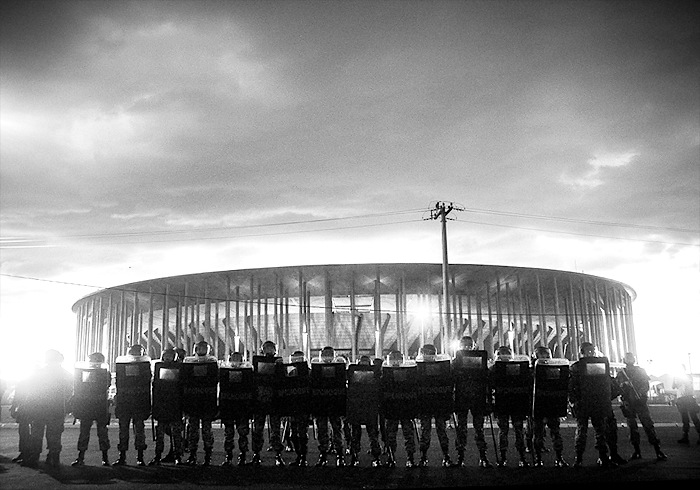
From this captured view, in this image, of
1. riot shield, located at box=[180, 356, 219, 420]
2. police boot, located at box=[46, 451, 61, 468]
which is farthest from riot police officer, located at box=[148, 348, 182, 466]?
police boot, located at box=[46, 451, 61, 468]

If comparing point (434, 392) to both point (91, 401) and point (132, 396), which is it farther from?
point (91, 401)

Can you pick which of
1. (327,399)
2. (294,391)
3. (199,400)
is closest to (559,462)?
(327,399)

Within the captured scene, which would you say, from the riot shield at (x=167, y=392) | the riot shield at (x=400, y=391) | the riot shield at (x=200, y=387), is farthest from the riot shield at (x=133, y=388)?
the riot shield at (x=400, y=391)

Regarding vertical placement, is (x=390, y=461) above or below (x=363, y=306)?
below

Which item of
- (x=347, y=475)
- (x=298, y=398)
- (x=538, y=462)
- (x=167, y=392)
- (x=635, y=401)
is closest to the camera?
(x=347, y=475)

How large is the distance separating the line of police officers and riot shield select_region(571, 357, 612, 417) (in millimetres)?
19

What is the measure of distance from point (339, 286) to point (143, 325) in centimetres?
1902

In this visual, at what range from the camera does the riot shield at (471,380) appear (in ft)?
41.0

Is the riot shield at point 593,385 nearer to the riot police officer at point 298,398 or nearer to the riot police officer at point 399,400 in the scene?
the riot police officer at point 399,400

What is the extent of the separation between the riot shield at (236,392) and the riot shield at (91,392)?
8.33 ft

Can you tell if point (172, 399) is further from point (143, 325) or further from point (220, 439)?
point (143, 325)

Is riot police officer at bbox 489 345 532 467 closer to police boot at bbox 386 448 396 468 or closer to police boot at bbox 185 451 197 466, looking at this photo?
police boot at bbox 386 448 396 468

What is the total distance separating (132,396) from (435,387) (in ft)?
20.1

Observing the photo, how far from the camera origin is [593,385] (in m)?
12.4
